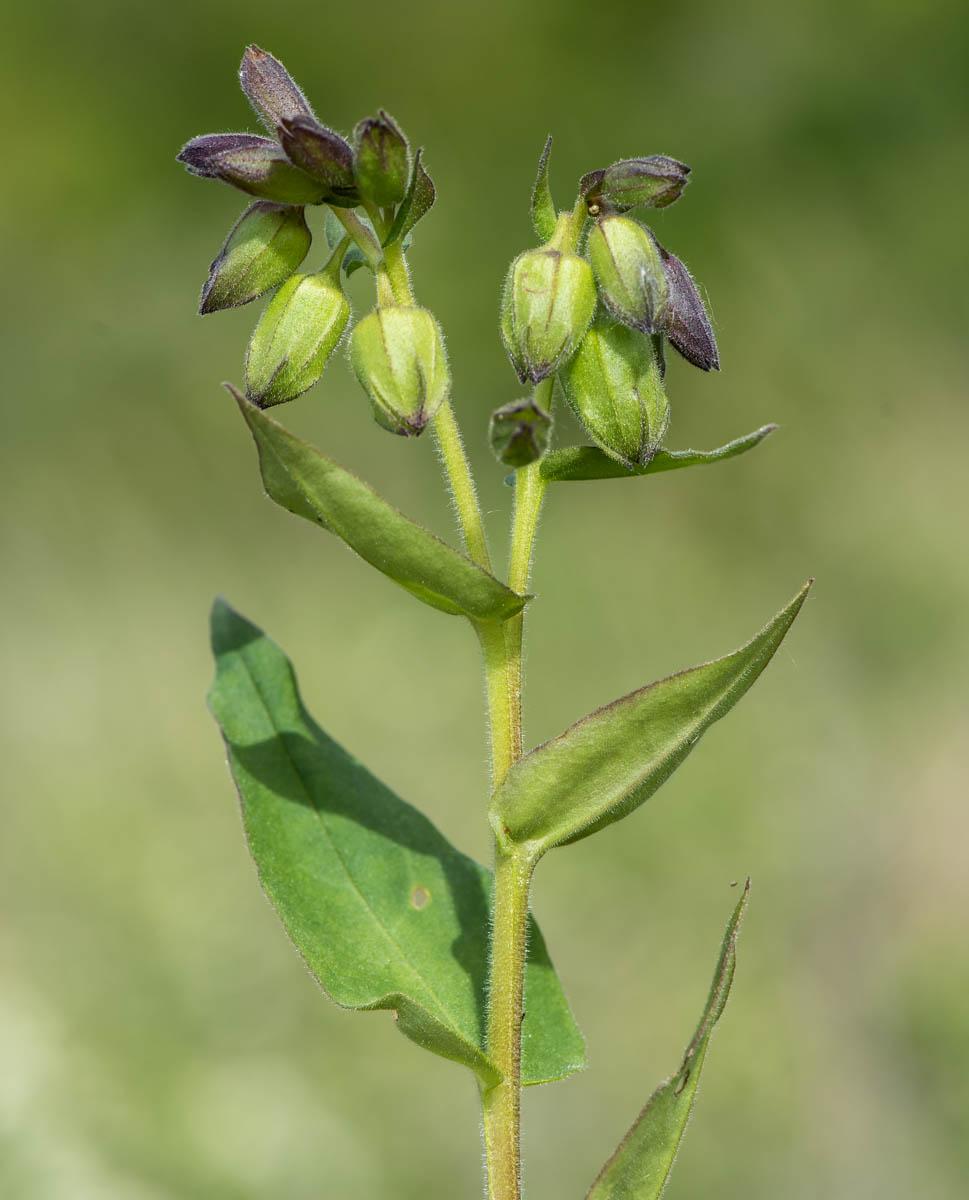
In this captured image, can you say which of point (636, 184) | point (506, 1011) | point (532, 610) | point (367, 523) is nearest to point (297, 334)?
point (367, 523)

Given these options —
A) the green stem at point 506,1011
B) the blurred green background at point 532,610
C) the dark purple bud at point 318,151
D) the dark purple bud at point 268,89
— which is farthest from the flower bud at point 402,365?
the blurred green background at point 532,610

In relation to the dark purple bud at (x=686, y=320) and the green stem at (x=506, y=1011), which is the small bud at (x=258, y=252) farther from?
the green stem at (x=506, y=1011)

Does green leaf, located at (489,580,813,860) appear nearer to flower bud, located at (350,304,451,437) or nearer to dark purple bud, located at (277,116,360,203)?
flower bud, located at (350,304,451,437)

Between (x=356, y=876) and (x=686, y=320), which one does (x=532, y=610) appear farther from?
(x=686, y=320)

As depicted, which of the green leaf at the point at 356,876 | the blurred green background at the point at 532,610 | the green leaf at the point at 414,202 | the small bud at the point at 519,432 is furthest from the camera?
the blurred green background at the point at 532,610

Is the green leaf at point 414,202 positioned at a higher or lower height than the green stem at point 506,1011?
higher
